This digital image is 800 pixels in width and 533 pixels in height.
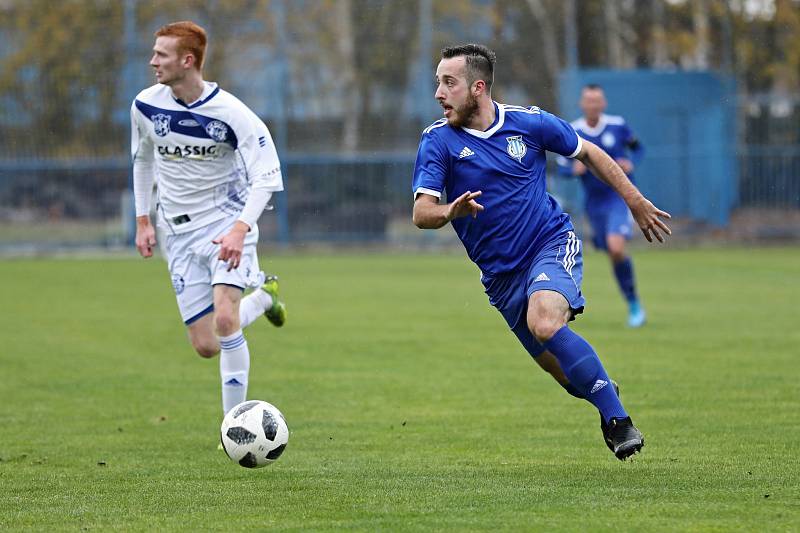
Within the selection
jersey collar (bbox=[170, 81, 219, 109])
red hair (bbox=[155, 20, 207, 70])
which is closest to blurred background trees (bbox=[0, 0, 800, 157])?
jersey collar (bbox=[170, 81, 219, 109])

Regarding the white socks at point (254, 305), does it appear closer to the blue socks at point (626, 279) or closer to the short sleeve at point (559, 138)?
the short sleeve at point (559, 138)

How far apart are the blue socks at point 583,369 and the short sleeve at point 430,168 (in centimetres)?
89

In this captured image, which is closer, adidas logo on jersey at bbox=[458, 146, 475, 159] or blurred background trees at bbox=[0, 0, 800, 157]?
adidas logo on jersey at bbox=[458, 146, 475, 159]

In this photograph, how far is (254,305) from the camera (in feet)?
27.8

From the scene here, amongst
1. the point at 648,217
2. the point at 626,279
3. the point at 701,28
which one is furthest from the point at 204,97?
the point at 701,28

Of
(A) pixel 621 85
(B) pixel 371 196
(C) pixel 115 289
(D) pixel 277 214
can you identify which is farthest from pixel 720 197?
(C) pixel 115 289

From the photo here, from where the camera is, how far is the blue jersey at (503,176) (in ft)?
21.7

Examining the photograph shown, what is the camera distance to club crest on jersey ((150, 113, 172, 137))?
7414 millimetres

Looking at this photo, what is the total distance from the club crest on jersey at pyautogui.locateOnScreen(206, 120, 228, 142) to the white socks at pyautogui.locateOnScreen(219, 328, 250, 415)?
1075 mm

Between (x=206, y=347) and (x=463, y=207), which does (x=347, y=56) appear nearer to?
(x=206, y=347)

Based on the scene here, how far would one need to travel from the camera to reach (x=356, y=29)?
27.9 m

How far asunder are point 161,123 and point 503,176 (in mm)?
2011

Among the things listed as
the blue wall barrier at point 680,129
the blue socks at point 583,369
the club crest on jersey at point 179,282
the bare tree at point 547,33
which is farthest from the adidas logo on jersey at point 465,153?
the bare tree at point 547,33

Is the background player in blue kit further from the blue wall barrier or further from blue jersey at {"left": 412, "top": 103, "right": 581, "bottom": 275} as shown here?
the blue wall barrier
